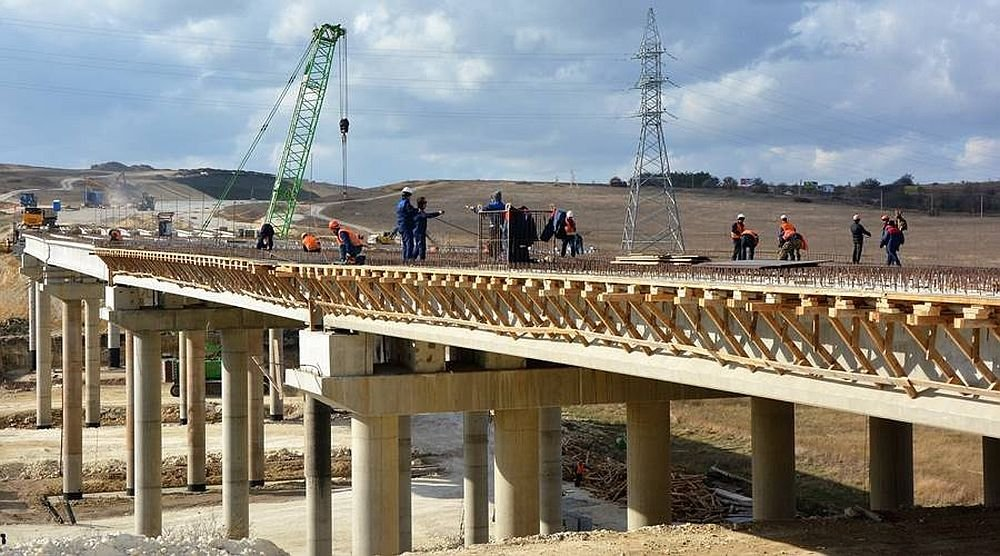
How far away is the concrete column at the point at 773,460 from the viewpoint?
31797 millimetres

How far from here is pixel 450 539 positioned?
42094 millimetres

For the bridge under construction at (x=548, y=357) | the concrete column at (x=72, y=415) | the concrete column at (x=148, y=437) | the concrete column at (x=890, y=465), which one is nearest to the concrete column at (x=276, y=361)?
the concrete column at (x=72, y=415)

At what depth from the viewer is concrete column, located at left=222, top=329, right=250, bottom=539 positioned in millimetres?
44688

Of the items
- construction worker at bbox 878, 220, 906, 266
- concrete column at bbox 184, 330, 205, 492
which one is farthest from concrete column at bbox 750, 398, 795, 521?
concrete column at bbox 184, 330, 205, 492

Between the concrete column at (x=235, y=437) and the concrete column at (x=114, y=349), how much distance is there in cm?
4327

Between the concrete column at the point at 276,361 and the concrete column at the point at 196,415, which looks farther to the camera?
the concrete column at the point at 276,361

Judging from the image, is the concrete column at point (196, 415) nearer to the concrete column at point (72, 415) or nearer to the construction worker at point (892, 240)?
the concrete column at point (72, 415)

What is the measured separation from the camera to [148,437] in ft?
148

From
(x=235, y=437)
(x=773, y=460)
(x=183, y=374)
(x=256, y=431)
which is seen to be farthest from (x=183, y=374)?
(x=773, y=460)

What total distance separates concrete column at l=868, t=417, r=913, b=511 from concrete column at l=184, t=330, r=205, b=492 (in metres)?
27.0

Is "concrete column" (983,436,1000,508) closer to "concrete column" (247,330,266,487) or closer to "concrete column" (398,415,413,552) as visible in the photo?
"concrete column" (398,415,413,552)

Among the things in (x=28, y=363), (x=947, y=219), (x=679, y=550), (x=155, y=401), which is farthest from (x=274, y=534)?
(x=947, y=219)

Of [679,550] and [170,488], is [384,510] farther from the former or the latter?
[170,488]

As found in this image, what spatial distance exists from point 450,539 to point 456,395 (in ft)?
52.8
